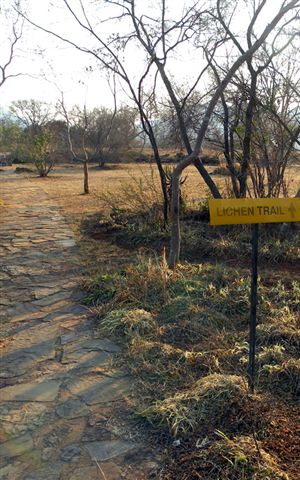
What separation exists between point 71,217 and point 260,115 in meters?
4.81

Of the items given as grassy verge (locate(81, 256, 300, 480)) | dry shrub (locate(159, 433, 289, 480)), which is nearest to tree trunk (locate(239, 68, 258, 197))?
grassy verge (locate(81, 256, 300, 480))

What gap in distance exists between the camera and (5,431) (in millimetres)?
2246

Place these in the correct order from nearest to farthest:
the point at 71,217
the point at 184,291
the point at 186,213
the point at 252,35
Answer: the point at 184,291 < the point at 252,35 < the point at 186,213 < the point at 71,217

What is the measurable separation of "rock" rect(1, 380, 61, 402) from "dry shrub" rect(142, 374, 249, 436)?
66cm

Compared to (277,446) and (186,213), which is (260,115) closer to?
(186,213)

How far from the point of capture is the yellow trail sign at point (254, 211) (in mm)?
2221

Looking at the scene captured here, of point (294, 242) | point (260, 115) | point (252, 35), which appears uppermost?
point (252, 35)

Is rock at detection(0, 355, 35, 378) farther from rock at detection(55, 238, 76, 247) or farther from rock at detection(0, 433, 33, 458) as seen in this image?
rock at detection(55, 238, 76, 247)

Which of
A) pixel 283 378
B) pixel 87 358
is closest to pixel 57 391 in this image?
pixel 87 358

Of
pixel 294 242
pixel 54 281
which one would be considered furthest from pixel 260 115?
pixel 54 281

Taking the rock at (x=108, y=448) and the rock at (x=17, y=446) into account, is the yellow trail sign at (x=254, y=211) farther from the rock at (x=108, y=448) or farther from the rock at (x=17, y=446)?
the rock at (x=17, y=446)

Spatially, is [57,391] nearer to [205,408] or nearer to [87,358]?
[87,358]

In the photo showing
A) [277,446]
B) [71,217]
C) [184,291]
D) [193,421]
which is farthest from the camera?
[71,217]

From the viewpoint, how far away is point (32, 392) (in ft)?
8.56
